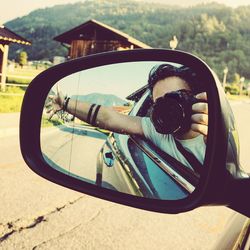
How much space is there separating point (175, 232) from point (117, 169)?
97.3 inches

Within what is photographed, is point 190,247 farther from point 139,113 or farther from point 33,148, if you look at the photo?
point 139,113

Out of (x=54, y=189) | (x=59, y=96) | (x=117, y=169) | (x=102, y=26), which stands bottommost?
(x=54, y=189)

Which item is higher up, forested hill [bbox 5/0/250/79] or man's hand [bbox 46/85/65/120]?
forested hill [bbox 5/0/250/79]

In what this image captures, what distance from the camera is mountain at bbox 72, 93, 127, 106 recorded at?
4.26ft

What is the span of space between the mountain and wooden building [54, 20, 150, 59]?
29650 mm

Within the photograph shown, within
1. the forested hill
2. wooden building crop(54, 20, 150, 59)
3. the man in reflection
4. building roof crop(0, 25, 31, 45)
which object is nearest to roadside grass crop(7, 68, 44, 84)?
building roof crop(0, 25, 31, 45)

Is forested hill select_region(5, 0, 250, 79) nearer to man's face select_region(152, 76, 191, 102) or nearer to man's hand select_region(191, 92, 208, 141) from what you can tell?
man's face select_region(152, 76, 191, 102)

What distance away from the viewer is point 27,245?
3.17m

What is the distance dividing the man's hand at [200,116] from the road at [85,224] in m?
2.49

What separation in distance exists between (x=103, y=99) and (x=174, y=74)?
0.34 m

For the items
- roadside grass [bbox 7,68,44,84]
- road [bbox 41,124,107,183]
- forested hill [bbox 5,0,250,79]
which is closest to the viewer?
road [bbox 41,124,107,183]

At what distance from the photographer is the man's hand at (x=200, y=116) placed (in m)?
0.93

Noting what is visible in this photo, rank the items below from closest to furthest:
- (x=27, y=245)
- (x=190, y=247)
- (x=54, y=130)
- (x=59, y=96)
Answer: (x=59, y=96), (x=54, y=130), (x=27, y=245), (x=190, y=247)

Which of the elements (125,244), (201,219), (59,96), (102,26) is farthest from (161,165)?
(102,26)
